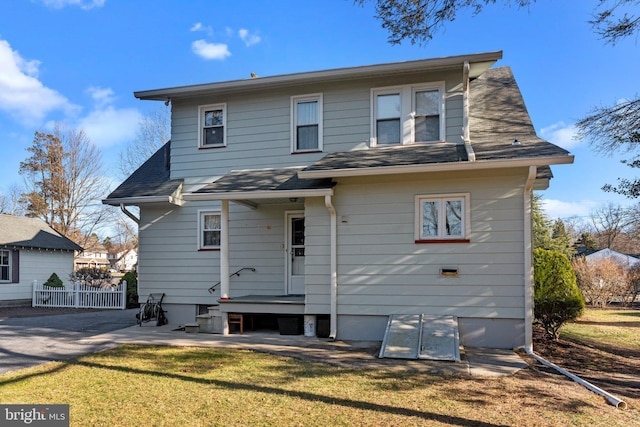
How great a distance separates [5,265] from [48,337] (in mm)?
11307

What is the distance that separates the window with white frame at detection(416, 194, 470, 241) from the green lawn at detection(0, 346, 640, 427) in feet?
9.02

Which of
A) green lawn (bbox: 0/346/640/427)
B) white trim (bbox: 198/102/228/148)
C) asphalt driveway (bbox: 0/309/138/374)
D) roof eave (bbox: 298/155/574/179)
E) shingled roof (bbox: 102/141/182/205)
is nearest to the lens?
green lawn (bbox: 0/346/640/427)

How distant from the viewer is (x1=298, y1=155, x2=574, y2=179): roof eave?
675cm

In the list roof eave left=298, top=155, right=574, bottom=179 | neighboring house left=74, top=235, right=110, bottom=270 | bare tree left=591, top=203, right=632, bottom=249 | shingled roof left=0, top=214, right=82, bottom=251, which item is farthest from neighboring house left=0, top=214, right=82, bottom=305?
bare tree left=591, top=203, right=632, bottom=249

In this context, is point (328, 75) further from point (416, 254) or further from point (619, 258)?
point (619, 258)

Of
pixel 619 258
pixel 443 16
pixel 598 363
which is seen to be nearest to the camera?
pixel 443 16

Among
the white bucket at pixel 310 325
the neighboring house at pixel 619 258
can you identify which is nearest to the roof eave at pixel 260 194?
the white bucket at pixel 310 325

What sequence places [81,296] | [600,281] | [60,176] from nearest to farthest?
[81,296] → [600,281] → [60,176]

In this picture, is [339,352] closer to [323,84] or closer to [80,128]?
[323,84]

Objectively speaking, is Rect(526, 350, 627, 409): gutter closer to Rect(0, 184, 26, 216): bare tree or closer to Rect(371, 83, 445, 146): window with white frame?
Rect(371, 83, 445, 146): window with white frame

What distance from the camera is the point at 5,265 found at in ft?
56.2

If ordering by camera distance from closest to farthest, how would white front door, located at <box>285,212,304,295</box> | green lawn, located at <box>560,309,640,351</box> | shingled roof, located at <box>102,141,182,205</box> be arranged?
green lawn, located at <box>560,309,640,351</box> → white front door, located at <box>285,212,304,295</box> → shingled roof, located at <box>102,141,182,205</box>

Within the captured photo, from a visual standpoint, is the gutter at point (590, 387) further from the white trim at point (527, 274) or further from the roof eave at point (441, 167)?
the roof eave at point (441, 167)

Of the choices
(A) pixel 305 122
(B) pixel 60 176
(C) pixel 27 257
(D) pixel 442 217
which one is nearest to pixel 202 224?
(A) pixel 305 122
